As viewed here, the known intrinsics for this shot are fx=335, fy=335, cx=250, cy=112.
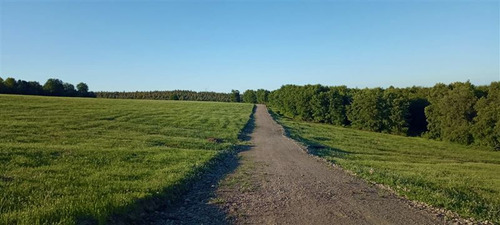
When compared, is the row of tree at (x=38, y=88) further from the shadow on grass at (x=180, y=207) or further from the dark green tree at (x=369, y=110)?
the shadow on grass at (x=180, y=207)

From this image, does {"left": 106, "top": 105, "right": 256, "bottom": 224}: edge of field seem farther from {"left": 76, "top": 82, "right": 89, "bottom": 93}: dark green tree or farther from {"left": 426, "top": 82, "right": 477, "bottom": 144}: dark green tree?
{"left": 76, "top": 82, "right": 89, "bottom": 93}: dark green tree

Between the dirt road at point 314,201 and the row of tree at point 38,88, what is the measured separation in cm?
10503

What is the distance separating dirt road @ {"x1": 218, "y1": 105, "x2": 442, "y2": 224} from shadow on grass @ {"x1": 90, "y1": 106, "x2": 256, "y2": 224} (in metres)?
0.54

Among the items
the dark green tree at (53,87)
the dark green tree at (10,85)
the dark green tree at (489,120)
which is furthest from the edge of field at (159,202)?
the dark green tree at (53,87)

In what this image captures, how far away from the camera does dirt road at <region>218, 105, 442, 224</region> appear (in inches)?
354

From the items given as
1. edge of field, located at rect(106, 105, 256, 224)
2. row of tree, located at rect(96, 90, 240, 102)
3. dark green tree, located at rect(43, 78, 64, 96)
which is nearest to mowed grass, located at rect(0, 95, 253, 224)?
edge of field, located at rect(106, 105, 256, 224)

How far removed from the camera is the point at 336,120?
225 ft

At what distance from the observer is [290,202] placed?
10422mm

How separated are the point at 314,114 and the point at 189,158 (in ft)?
193

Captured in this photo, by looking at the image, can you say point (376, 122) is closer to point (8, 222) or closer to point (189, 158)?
point (189, 158)

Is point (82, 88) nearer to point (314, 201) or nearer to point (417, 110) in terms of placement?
point (417, 110)

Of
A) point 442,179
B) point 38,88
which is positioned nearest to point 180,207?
point 442,179

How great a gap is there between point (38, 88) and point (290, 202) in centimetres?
11862

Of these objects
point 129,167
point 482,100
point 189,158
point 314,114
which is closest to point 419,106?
point 482,100
